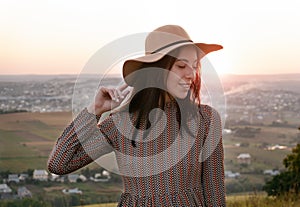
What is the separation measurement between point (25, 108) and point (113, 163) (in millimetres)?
4295

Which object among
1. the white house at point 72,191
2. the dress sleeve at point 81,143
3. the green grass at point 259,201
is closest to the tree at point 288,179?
the green grass at point 259,201

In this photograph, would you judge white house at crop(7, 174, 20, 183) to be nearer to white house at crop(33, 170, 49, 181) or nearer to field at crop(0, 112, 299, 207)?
field at crop(0, 112, 299, 207)

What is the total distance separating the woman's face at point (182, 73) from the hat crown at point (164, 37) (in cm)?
4

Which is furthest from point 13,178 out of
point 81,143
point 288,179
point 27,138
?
point 81,143

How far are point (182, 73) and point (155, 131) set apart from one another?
213 millimetres

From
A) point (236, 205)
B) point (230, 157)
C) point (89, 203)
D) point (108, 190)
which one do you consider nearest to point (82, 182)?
point (108, 190)

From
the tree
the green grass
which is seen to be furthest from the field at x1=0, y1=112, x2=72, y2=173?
the green grass

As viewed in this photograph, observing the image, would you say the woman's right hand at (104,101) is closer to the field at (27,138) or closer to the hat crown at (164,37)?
the hat crown at (164,37)

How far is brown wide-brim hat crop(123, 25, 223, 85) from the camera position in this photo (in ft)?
5.58

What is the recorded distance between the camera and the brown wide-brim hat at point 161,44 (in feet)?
5.58

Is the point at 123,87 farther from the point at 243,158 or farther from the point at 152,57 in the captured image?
the point at 243,158

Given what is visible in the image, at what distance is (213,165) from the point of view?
5.98 ft

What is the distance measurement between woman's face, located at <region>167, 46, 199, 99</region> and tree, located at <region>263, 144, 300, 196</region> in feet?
10.4

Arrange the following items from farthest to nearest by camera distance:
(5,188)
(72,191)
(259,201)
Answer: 1. (5,188)
2. (72,191)
3. (259,201)
